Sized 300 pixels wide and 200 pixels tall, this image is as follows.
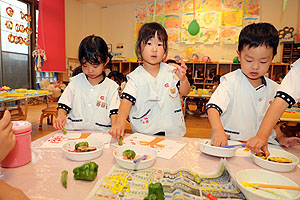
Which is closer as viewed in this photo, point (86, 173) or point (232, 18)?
point (86, 173)

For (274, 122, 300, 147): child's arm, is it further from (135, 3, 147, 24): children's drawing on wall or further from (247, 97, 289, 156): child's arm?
(135, 3, 147, 24): children's drawing on wall

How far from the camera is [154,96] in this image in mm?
1268

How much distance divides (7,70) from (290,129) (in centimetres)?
604

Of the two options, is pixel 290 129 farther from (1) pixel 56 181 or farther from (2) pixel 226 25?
(2) pixel 226 25

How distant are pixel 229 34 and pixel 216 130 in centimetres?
614

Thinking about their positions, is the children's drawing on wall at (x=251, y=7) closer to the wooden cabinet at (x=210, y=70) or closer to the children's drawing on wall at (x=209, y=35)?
the children's drawing on wall at (x=209, y=35)

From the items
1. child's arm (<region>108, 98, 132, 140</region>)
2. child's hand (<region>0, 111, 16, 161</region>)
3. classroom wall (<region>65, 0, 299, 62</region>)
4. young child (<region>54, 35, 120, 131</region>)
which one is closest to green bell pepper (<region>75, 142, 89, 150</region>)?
child's arm (<region>108, 98, 132, 140</region>)

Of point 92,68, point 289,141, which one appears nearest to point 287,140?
point 289,141

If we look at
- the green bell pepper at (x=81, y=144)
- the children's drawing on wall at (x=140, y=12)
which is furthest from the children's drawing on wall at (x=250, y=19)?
the green bell pepper at (x=81, y=144)

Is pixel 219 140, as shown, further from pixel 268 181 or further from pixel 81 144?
pixel 81 144

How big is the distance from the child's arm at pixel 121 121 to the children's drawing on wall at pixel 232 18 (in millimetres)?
6097

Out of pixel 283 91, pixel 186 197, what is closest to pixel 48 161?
pixel 186 197

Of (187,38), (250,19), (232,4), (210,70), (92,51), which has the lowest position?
(92,51)

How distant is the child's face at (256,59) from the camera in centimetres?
99
